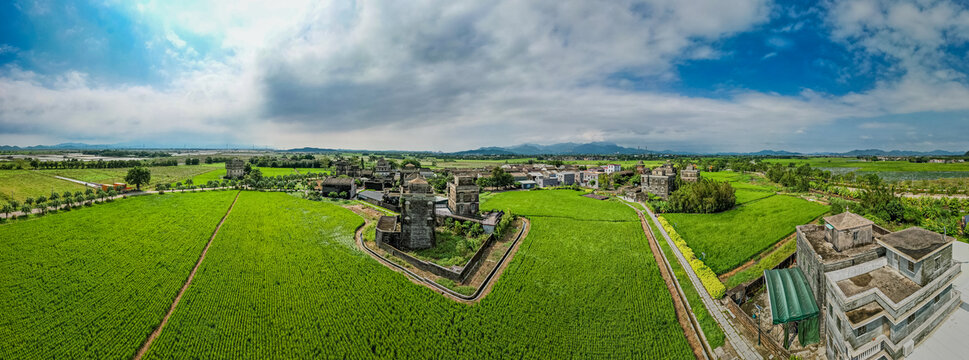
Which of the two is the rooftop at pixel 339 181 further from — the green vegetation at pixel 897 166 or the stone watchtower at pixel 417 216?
the green vegetation at pixel 897 166

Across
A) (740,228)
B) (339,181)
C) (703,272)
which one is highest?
(339,181)

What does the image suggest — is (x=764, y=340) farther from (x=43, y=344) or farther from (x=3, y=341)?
(x=3, y=341)

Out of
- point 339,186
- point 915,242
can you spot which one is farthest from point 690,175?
point 339,186

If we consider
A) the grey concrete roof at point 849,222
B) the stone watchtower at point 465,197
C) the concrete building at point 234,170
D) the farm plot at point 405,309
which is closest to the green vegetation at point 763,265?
the grey concrete roof at point 849,222

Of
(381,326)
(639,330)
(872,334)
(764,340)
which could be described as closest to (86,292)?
(381,326)

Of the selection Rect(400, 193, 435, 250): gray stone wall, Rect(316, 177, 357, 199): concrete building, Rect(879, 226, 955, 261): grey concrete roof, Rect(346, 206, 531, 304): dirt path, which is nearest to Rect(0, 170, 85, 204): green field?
Rect(316, 177, 357, 199): concrete building

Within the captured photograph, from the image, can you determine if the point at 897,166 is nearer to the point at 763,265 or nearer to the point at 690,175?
the point at 690,175

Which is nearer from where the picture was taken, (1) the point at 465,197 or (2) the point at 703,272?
(2) the point at 703,272
